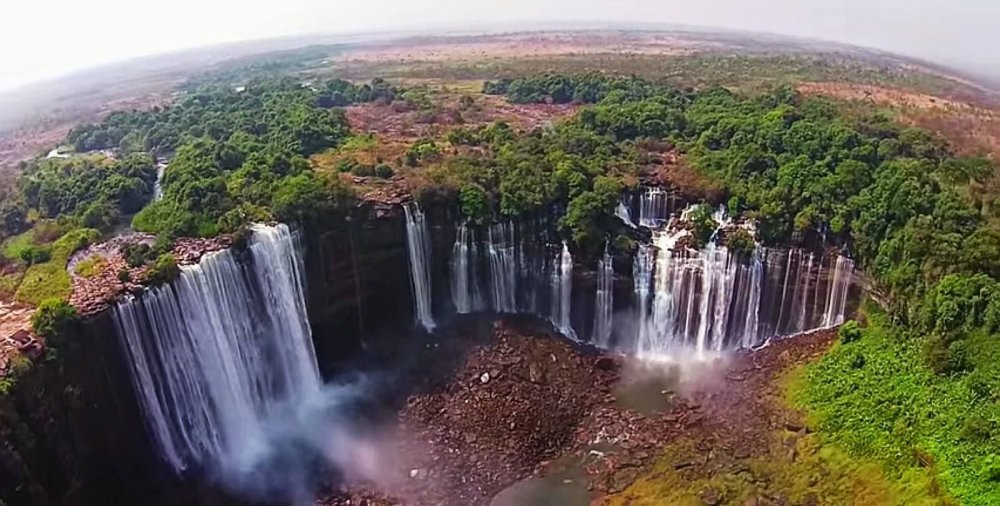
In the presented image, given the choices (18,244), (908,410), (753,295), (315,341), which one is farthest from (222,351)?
(908,410)

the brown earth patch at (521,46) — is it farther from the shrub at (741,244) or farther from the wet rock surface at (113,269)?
the wet rock surface at (113,269)

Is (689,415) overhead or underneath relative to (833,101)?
underneath

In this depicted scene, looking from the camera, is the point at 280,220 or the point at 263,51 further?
the point at 263,51

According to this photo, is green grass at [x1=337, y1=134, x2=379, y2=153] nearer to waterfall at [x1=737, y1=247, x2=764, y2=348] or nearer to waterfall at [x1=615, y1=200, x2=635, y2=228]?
waterfall at [x1=615, y1=200, x2=635, y2=228]

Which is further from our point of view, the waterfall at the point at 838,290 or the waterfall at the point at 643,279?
the waterfall at the point at 643,279

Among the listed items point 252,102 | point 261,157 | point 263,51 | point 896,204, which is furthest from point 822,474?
point 263,51

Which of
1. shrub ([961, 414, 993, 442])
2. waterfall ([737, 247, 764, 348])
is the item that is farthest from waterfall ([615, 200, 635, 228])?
shrub ([961, 414, 993, 442])

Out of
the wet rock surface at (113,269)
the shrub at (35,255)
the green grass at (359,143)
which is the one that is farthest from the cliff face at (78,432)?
the green grass at (359,143)

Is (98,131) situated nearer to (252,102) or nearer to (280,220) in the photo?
(252,102)
